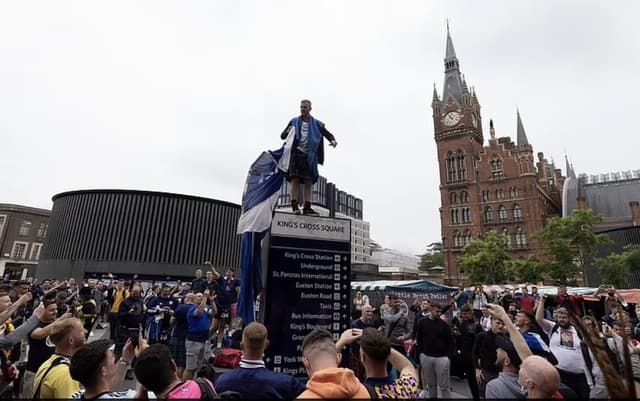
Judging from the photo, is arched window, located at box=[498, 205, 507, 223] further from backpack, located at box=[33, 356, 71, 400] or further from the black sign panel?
backpack, located at box=[33, 356, 71, 400]

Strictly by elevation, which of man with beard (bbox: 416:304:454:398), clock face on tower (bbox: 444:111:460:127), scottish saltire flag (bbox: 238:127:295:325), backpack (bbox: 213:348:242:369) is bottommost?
backpack (bbox: 213:348:242:369)

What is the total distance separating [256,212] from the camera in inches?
222

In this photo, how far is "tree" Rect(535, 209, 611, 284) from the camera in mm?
37844

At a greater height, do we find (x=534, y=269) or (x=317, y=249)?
(x=534, y=269)

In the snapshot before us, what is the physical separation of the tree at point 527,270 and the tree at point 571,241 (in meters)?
0.99

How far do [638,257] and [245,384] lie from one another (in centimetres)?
4360

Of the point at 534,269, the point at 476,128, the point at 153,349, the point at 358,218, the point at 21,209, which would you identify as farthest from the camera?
the point at 358,218

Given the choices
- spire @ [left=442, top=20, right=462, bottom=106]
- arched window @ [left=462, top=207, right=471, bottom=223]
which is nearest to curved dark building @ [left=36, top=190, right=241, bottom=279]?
arched window @ [left=462, top=207, right=471, bottom=223]

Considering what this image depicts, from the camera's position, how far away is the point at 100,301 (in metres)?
17.0

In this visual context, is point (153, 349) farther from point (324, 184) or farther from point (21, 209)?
point (324, 184)

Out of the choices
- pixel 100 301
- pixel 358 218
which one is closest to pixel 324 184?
pixel 358 218

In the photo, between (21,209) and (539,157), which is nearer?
(21,209)

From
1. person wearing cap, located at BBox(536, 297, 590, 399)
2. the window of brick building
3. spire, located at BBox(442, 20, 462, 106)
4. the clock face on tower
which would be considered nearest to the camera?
person wearing cap, located at BBox(536, 297, 590, 399)

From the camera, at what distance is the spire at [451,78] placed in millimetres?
70250
